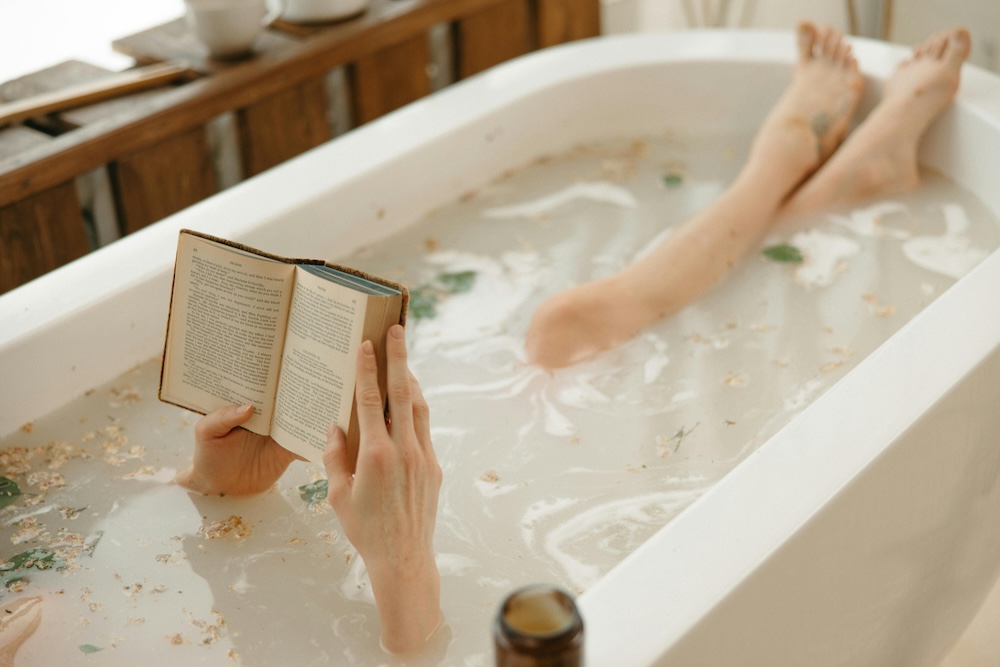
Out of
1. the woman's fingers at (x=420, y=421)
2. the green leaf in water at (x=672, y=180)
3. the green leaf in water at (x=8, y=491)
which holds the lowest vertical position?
the green leaf in water at (x=8, y=491)

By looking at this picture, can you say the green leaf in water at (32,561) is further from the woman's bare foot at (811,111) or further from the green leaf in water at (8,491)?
the woman's bare foot at (811,111)

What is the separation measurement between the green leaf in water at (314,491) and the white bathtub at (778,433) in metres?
0.38

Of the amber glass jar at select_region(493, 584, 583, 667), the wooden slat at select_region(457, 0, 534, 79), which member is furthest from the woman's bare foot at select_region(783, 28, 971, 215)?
the amber glass jar at select_region(493, 584, 583, 667)

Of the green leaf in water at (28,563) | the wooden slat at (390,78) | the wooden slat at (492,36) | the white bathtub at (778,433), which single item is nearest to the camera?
the white bathtub at (778,433)

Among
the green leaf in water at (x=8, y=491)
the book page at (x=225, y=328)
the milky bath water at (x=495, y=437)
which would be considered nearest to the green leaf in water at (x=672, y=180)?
the milky bath water at (x=495, y=437)

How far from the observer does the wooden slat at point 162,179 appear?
1.79 meters

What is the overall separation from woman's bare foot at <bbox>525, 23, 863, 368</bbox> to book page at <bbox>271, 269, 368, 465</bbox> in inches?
20.0

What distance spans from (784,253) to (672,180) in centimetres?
32

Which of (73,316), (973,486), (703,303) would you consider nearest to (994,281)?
(973,486)

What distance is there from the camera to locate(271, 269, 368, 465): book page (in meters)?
0.99

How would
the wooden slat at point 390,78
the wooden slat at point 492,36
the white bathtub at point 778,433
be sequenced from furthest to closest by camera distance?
1. the wooden slat at point 492,36
2. the wooden slat at point 390,78
3. the white bathtub at point 778,433

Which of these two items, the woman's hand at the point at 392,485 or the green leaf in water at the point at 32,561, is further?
the green leaf in water at the point at 32,561

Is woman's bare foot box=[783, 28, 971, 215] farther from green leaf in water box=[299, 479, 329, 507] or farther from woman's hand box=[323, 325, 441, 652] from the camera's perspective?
woman's hand box=[323, 325, 441, 652]

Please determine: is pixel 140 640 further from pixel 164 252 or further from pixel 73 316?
pixel 164 252
